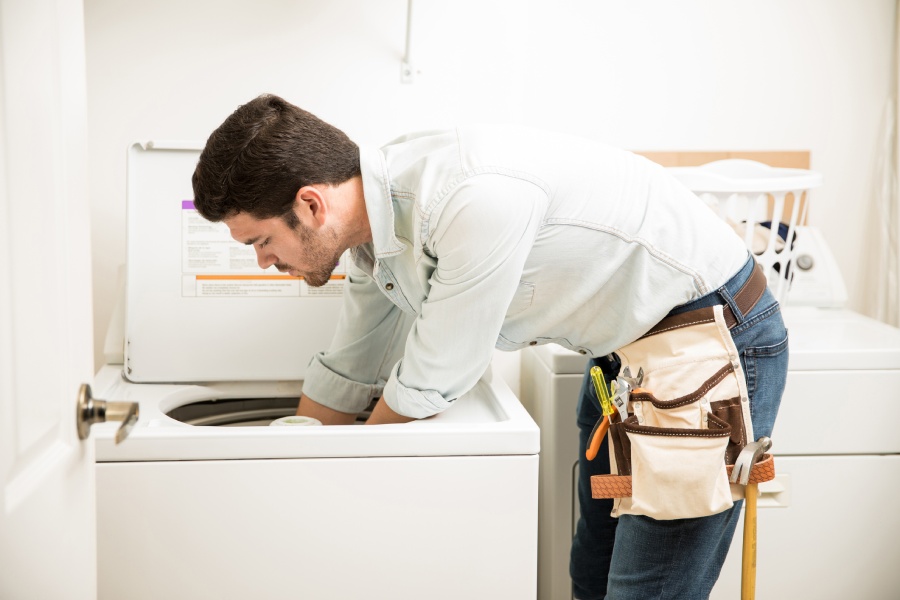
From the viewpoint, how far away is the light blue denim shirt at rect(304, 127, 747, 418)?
110 cm

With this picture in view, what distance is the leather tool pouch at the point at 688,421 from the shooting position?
1.17 meters

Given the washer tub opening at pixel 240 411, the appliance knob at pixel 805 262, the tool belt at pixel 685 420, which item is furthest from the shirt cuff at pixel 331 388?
the appliance knob at pixel 805 262

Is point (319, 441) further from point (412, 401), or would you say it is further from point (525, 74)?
point (525, 74)

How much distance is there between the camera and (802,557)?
5.32 feet

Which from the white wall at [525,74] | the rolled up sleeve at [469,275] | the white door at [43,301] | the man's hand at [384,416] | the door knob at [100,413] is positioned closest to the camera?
the white door at [43,301]

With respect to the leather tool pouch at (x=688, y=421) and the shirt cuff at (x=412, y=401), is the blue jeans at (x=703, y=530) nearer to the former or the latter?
the leather tool pouch at (x=688, y=421)

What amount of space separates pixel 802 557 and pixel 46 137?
1529 millimetres

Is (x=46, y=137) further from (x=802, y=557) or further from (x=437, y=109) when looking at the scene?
(x=802, y=557)

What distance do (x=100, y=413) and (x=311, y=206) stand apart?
483 millimetres

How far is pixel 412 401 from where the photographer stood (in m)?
1.21

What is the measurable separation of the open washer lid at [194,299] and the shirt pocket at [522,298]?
0.54 metres

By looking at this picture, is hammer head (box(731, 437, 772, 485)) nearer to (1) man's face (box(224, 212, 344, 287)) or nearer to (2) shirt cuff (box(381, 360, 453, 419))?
(2) shirt cuff (box(381, 360, 453, 419))

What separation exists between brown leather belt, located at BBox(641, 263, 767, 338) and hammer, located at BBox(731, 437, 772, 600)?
19 centimetres

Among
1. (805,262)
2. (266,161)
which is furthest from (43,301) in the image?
(805,262)
